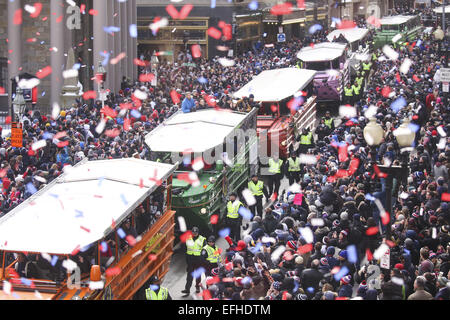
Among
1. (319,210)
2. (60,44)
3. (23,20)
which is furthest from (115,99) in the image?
(319,210)

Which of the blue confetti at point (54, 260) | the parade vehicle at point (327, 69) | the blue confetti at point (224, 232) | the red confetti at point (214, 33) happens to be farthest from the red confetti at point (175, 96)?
the blue confetti at point (54, 260)

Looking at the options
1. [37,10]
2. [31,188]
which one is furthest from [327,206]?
[37,10]

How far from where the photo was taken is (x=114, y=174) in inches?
572

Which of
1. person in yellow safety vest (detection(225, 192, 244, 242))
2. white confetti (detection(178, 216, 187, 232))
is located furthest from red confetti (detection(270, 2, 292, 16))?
white confetti (detection(178, 216, 187, 232))

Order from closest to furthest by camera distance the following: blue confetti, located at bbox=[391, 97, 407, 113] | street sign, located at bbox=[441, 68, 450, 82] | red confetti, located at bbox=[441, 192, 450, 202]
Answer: red confetti, located at bbox=[441, 192, 450, 202] < blue confetti, located at bbox=[391, 97, 407, 113] < street sign, located at bbox=[441, 68, 450, 82]

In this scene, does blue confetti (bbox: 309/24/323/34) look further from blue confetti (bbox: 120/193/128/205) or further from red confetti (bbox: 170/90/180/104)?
blue confetti (bbox: 120/193/128/205)

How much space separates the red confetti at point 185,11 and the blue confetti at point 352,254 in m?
40.1

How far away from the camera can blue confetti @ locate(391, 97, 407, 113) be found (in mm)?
28109

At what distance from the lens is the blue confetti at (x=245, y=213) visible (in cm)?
1782

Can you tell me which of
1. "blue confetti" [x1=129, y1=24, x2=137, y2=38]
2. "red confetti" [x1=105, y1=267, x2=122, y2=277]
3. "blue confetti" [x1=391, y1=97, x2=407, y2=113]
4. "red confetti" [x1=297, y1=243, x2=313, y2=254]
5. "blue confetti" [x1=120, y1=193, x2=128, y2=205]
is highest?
"blue confetti" [x1=129, y1=24, x2=137, y2=38]

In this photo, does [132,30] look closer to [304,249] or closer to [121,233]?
[304,249]

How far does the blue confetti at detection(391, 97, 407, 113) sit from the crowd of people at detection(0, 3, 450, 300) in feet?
0.51

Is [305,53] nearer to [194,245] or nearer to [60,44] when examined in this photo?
[60,44]

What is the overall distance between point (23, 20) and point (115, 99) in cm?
838
